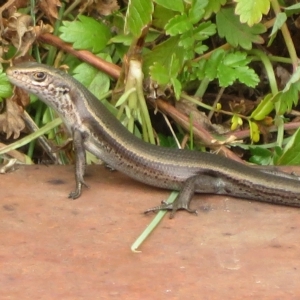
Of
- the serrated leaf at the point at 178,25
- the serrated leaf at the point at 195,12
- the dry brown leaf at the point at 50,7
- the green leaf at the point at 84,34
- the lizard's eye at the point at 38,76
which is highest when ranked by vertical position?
the serrated leaf at the point at 195,12

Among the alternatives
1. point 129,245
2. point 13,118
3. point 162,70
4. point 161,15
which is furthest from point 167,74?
point 129,245

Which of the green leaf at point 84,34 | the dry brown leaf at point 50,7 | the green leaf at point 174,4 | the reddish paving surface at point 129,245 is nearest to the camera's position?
the reddish paving surface at point 129,245

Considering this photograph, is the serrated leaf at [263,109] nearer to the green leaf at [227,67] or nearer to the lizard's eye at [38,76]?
the green leaf at [227,67]

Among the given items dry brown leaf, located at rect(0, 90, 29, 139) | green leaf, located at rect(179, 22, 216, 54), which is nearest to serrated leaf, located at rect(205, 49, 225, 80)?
green leaf, located at rect(179, 22, 216, 54)

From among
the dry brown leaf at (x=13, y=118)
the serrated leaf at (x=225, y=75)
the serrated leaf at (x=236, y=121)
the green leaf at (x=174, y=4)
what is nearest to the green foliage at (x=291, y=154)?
the serrated leaf at (x=236, y=121)

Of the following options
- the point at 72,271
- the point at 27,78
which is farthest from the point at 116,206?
the point at 27,78

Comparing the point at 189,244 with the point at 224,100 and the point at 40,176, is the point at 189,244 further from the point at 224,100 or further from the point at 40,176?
the point at 224,100

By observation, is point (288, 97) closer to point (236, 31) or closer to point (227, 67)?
point (227, 67)
